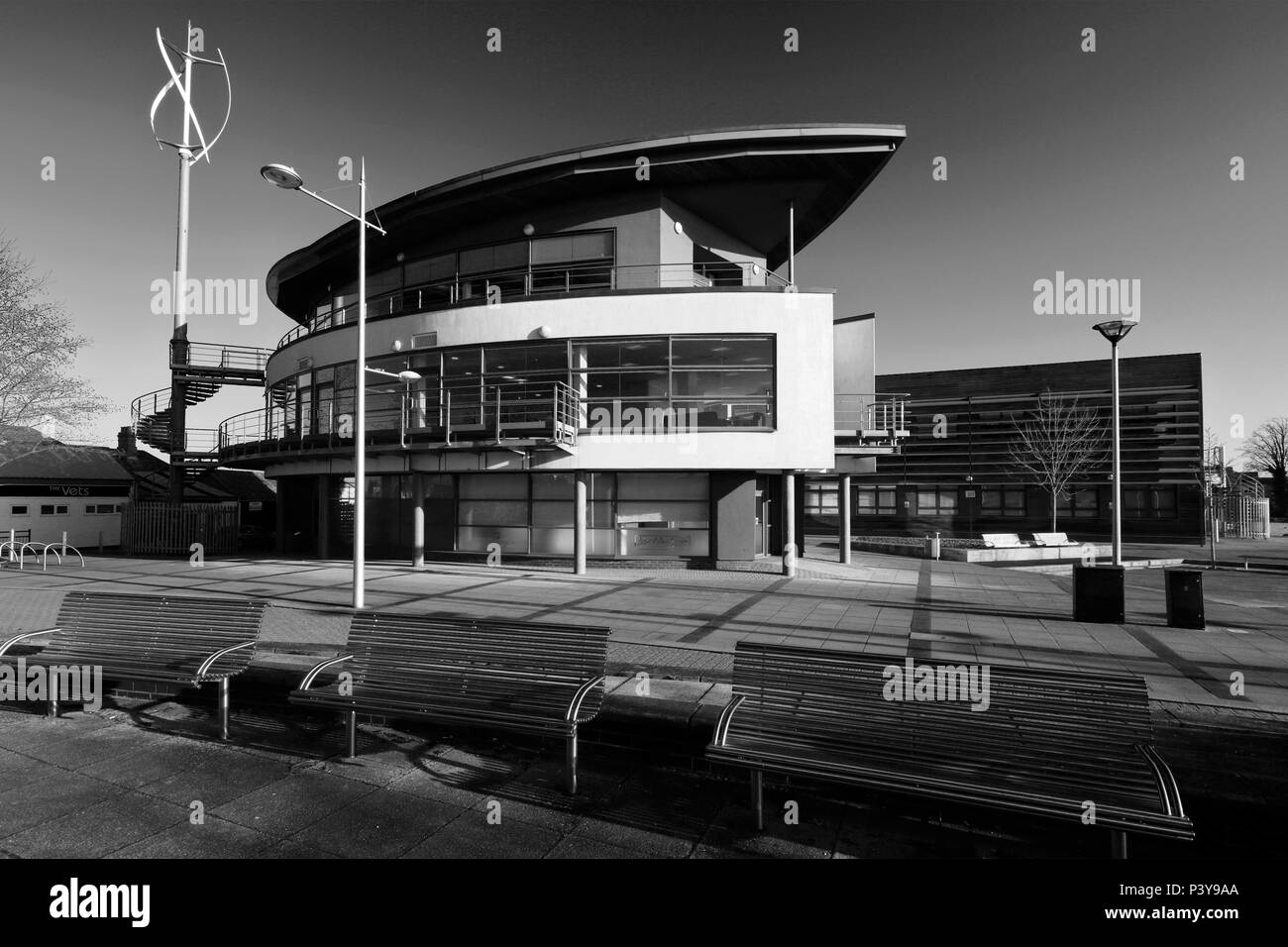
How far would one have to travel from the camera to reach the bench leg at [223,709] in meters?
5.51

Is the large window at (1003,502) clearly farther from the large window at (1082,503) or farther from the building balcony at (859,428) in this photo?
the building balcony at (859,428)

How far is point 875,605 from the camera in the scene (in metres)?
13.0

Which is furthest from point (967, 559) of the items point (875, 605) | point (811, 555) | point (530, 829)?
point (530, 829)

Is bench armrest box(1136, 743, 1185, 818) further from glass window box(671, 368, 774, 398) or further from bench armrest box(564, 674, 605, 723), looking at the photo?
glass window box(671, 368, 774, 398)

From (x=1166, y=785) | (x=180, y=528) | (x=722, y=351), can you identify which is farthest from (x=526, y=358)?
(x=1166, y=785)

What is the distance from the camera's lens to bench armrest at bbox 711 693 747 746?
13.8 feet

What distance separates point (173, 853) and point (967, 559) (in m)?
24.9

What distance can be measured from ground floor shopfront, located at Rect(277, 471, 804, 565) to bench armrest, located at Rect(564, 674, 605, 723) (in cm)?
1330

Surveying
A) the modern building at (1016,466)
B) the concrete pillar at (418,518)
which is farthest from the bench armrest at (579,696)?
the modern building at (1016,466)

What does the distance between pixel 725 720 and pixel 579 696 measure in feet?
3.65

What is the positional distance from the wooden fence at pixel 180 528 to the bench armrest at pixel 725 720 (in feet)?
82.8

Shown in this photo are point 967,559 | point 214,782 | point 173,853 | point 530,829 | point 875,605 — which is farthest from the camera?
point 967,559

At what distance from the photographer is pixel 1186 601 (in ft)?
34.1

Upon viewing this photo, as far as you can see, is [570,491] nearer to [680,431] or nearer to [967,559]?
[680,431]
